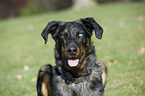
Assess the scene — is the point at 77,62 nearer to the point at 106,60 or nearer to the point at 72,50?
the point at 72,50

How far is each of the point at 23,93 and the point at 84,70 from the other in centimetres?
223

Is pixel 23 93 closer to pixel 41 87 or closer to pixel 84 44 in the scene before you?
pixel 41 87

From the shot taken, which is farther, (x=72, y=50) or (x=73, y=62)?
(x=73, y=62)

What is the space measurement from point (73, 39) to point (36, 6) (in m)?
24.7

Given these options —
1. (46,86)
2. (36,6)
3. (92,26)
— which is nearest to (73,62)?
(92,26)

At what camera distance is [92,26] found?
4520 millimetres

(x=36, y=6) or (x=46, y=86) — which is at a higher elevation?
(x=36, y=6)

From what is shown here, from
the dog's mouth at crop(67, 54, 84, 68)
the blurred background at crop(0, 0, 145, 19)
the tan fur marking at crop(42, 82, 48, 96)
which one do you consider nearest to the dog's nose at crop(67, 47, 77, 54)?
the dog's mouth at crop(67, 54, 84, 68)

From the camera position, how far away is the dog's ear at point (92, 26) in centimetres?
434

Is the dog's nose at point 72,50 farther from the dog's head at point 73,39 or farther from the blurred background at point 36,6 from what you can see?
the blurred background at point 36,6

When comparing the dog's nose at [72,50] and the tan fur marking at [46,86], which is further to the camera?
the tan fur marking at [46,86]

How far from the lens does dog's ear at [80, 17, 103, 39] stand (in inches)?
171

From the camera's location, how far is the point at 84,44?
4320 millimetres

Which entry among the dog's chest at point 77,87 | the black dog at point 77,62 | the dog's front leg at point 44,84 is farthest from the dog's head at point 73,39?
the dog's front leg at point 44,84
